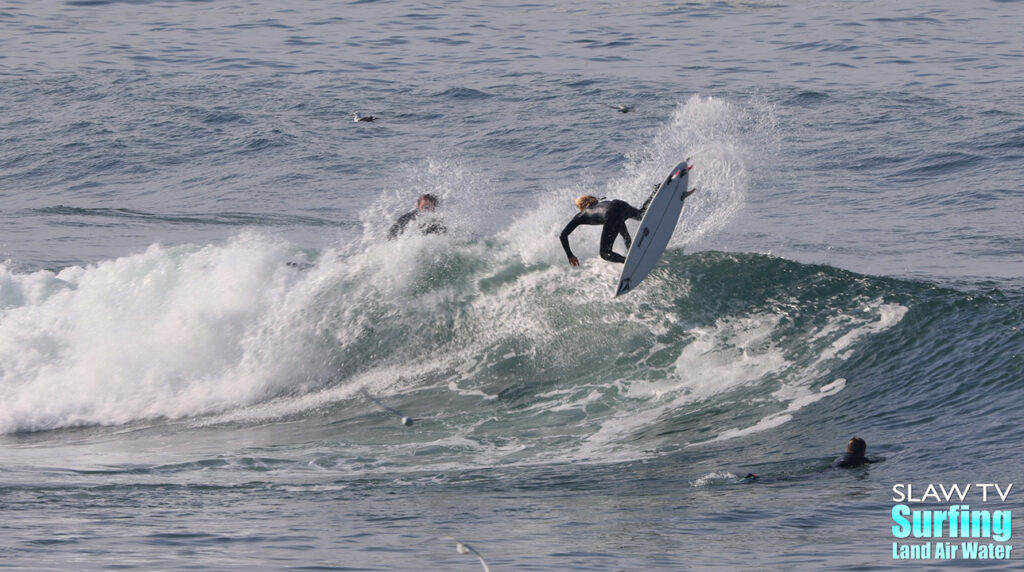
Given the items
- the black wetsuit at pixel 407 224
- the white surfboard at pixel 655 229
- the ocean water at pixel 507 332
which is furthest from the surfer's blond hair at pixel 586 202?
the black wetsuit at pixel 407 224

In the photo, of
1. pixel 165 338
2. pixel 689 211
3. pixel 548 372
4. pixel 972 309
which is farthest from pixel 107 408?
pixel 972 309

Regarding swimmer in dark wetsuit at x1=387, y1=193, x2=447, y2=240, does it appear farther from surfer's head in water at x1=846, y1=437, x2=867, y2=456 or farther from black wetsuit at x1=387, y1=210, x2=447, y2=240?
surfer's head in water at x1=846, y1=437, x2=867, y2=456

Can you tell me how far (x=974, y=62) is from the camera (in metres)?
33.4

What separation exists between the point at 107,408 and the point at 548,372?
5410mm

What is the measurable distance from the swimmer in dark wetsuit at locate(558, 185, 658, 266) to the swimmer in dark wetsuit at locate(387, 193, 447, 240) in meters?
3.17

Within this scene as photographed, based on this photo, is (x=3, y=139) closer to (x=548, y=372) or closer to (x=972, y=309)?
(x=548, y=372)

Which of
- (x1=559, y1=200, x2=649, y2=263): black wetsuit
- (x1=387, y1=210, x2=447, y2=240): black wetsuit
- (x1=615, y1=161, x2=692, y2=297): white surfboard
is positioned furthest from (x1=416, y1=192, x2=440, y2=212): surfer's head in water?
(x1=615, y1=161, x2=692, y2=297): white surfboard

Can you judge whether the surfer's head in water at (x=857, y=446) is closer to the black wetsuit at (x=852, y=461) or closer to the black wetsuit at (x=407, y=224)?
the black wetsuit at (x=852, y=461)

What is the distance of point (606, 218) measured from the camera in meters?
13.3

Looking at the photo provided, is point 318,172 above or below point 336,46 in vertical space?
below

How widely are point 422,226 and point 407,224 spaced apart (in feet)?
0.70

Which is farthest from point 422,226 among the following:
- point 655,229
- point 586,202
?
point 655,229

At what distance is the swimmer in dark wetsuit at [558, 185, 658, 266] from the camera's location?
13.3 m

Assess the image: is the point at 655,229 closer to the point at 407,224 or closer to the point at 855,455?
the point at 407,224
